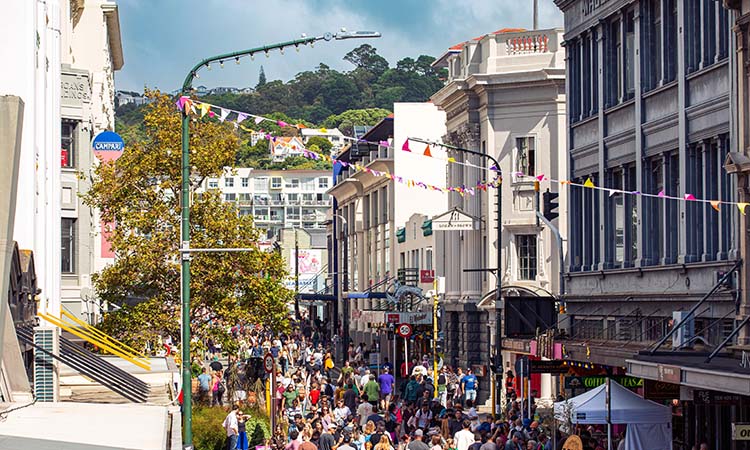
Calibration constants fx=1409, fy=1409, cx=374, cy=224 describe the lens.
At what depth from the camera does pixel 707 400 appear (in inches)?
923

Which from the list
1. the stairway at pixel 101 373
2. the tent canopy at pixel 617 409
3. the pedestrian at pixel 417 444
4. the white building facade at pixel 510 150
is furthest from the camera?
the white building facade at pixel 510 150

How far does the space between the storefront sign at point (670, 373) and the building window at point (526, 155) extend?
1188 inches

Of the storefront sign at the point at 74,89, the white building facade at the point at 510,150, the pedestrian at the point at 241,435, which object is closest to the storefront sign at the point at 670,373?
the pedestrian at the point at 241,435

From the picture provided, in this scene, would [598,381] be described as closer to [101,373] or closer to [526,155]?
[101,373]

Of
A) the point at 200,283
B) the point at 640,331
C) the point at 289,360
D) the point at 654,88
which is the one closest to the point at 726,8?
the point at 654,88

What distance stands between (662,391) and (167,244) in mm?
15577

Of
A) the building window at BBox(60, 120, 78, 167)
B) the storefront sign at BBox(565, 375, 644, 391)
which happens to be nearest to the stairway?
the storefront sign at BBox(565, 375, 644, 391)

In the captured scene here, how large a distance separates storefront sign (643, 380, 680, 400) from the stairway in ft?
29.7

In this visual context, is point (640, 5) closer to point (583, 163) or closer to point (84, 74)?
point (583, 163)

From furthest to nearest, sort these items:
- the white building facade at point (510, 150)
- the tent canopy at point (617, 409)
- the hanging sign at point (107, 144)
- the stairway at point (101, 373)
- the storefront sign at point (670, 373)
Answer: the white building facade at point (510, 150)
the hanging sign at point (107, 144)
the tent canopy at point (617, 409)
the stairway at point (101, 373)
the storefront sign at point (670, 373)

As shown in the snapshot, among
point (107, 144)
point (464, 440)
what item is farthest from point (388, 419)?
point (107, 144)

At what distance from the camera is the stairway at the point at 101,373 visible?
23438 mm

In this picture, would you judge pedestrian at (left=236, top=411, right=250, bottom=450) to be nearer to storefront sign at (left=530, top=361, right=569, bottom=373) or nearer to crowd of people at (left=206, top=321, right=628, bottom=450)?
crowd of people at (left=206, top=321, right=628, bottom=450)

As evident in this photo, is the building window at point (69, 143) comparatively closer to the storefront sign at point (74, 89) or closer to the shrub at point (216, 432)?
the storefront sign at point (74, 89)
